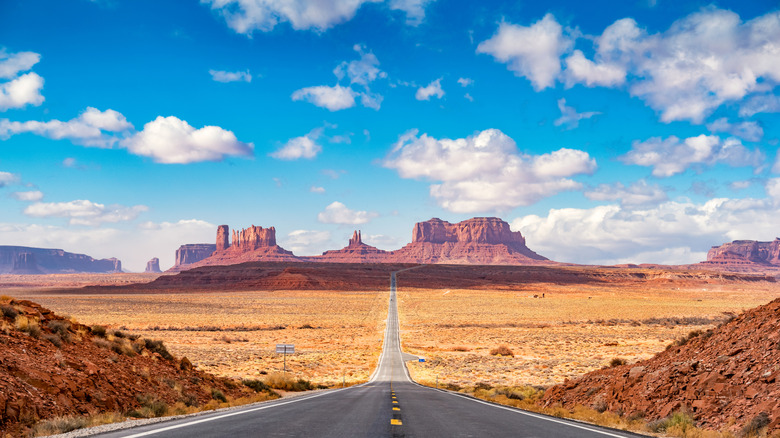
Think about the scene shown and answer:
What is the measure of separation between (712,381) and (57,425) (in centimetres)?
1229

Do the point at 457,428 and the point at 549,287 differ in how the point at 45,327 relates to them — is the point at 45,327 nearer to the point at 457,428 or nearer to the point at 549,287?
the point at 457,428

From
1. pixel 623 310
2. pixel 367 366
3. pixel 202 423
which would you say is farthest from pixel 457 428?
pixel 623 310

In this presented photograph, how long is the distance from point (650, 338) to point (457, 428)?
50.7m

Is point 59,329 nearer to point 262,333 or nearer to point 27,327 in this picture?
point 27,327

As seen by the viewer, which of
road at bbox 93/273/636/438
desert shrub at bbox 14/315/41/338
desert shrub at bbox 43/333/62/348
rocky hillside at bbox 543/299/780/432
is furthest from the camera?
desert shrub at bbox 43/333/62/348

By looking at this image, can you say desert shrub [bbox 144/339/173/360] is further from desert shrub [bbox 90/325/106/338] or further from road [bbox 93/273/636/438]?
road [bbox 93/273/636/438]

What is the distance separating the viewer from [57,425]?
843 centimetres

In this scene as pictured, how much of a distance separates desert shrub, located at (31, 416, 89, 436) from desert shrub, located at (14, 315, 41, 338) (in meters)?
4.59

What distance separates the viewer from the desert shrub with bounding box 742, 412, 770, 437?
26.4 ft

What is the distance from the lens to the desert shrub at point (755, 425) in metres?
8.05

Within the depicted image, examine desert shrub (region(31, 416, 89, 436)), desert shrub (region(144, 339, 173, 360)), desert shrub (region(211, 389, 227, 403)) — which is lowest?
desert shrub (region(211, 389, 227, 403))

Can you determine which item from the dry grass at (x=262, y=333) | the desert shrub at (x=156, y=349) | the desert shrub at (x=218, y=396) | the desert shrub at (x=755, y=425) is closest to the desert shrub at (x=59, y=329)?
the dry grass at (x=262, y=333)

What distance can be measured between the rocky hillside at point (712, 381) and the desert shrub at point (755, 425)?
13 millimetres

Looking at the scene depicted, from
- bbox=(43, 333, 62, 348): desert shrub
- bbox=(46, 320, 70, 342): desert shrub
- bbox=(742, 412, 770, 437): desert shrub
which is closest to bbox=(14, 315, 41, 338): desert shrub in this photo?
bbox=(43, 333, 62, 348): desert shrub
